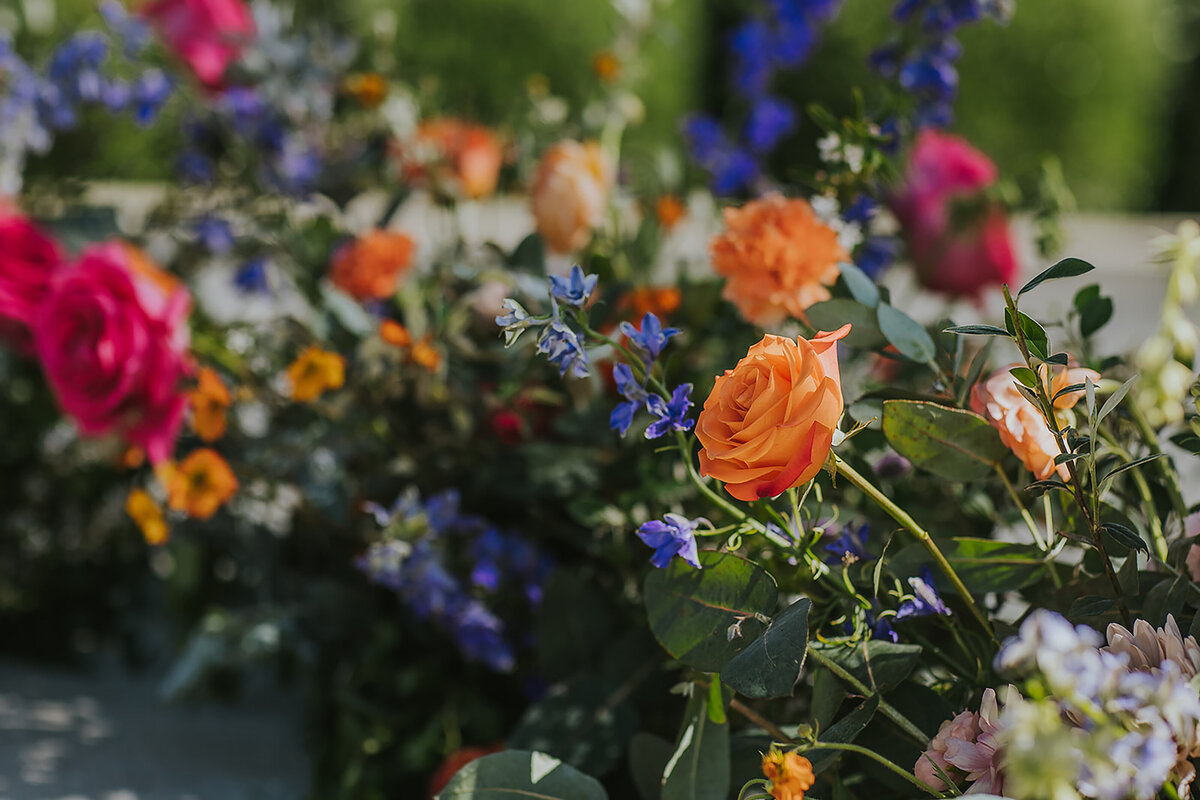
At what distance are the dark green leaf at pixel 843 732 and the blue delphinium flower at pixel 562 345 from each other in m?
0.19

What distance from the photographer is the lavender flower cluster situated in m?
0.25

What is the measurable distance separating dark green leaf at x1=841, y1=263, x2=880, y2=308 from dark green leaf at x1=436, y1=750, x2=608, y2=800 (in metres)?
0.28

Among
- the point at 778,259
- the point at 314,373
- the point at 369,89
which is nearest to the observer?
the point at 778,259

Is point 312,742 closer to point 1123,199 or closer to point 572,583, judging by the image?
point 572,583

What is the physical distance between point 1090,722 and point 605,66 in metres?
0.76

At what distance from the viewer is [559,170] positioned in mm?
793

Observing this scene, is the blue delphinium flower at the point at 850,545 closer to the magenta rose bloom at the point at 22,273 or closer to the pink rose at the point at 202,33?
the magenta rose bloom at the point at 22,273

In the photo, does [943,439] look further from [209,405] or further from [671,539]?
[209,405]

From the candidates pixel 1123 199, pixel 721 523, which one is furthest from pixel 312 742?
pixel 1123 199

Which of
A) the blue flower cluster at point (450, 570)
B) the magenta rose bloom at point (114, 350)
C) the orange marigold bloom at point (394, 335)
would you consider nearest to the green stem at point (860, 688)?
the blue flower cluster at point (450, 570)

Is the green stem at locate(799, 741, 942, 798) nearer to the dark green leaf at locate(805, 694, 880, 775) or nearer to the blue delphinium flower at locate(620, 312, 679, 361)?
the dark green leaf at locate(805, 694, 880, 775)

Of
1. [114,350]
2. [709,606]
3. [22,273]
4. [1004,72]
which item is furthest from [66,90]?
[1004,72]

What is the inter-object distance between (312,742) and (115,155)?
83 centimetres

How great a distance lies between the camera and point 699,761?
47 cm
